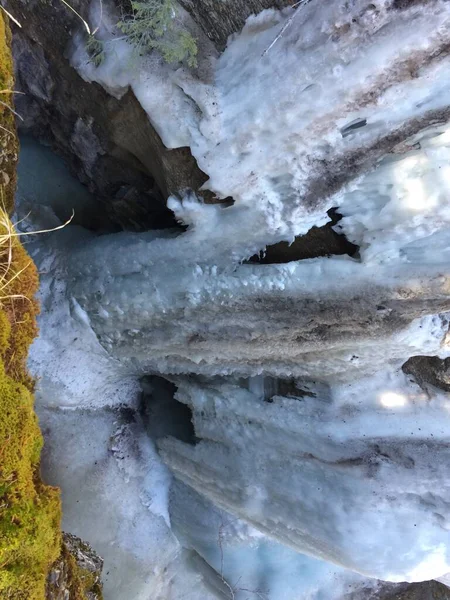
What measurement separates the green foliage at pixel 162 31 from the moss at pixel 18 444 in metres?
0.44

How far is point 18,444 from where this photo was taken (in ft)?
5.07

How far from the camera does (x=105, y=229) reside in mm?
3189

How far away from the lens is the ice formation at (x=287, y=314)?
1632mm

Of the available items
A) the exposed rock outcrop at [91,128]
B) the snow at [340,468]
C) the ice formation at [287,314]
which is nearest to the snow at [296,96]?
the ice formation at [287,314]

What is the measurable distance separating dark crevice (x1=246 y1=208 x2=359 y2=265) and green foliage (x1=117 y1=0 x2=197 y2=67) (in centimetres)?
79

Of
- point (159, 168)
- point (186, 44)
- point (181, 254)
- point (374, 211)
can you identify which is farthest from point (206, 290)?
point (186, 44)

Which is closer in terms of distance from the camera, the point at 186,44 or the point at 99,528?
the point at 186,44

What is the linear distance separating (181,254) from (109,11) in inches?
38.2

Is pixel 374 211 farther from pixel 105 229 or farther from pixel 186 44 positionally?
pixel 105 229

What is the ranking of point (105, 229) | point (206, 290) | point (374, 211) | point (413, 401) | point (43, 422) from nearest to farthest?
1. point (374, 211)
2. point (206, 290)
3. point (413, 401)
4. point (43, 422)
5. point (105, 229)

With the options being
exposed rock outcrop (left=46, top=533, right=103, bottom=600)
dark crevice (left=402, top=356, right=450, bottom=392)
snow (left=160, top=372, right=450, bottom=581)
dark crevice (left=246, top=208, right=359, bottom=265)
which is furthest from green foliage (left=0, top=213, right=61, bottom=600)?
dark crevice (left=402, top=356, right=450, bottom=392)

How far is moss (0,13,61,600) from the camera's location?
150 centimetres

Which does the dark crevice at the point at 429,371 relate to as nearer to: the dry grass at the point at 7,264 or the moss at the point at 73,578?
the moss at the point at 73,578

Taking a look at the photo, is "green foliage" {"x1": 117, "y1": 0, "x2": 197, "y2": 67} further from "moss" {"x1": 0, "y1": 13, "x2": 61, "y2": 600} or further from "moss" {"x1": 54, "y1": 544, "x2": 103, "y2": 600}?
"moss" {"x1": 54, "y1": 544, "x2": 103, "y2": 600}
